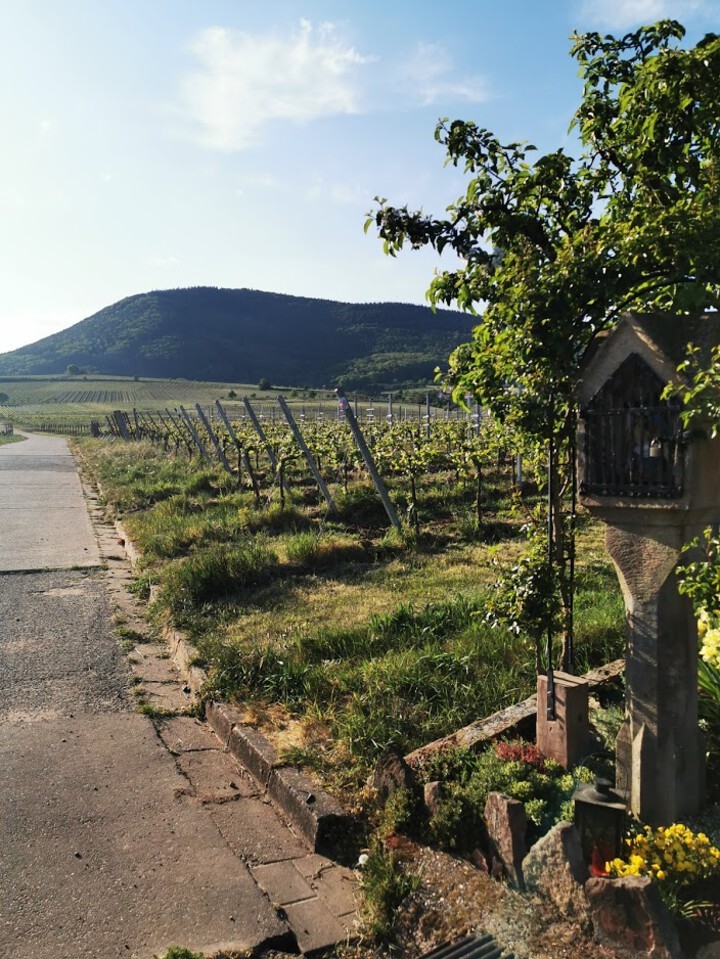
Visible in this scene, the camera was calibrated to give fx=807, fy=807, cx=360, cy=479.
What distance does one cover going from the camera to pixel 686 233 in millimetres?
2979

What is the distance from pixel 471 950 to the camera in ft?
9.18

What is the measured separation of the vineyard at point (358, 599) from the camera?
4.77m

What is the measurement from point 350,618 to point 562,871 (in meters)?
4.08

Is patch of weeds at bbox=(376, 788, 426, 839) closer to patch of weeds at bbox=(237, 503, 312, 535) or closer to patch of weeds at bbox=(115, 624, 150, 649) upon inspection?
patch of weeds at bbox=(115, 624, 150, 649)

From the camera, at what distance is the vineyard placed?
15.7ft

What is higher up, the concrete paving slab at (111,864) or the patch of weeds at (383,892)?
the patch of weeds at (383,892)

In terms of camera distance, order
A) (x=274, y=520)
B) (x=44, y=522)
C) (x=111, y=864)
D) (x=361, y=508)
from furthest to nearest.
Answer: (x=44, y=522) → (x=361, y=508) → (x=274, y=520) → (x=111, y=864)

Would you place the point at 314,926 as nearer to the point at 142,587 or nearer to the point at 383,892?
the point at 383,892

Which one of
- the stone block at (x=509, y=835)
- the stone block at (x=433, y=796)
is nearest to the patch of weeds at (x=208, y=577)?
the stone block at (x=433, y=796)

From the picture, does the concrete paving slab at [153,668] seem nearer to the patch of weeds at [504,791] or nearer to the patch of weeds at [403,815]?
the patch of weeds at [403,815]

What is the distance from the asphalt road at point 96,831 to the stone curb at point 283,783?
1.25ft

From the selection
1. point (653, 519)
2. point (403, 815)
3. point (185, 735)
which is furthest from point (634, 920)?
point (185, 735)

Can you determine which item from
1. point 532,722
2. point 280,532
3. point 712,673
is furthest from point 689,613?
point 280,532

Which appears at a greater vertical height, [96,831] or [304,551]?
[304,551]
